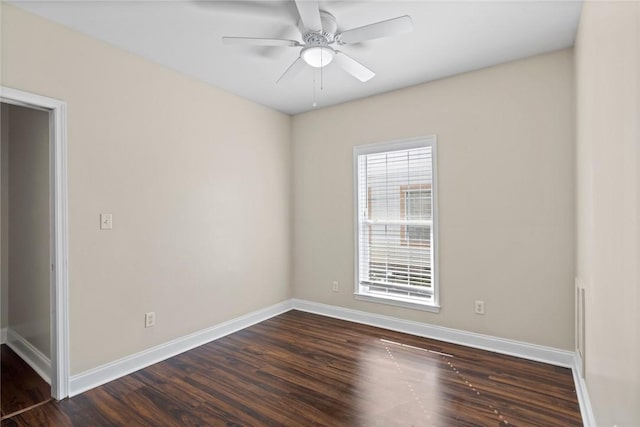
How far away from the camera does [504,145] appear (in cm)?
296

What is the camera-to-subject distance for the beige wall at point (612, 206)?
103 centimetres

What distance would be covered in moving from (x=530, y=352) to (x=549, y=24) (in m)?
2.64

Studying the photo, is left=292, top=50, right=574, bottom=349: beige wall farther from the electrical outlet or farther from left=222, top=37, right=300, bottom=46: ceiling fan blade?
the electrical outlet

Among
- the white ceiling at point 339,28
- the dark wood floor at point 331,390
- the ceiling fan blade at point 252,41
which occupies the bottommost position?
the dark wood floor at point 331,390

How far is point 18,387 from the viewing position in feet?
8.00

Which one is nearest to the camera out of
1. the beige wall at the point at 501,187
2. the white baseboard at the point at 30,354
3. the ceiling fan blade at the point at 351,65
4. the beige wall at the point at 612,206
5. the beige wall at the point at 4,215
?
the beige wall at the point at 612,206

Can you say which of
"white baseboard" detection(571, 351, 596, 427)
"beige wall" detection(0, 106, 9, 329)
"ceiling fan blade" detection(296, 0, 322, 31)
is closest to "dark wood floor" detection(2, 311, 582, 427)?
"white baseboard" detection(571, 351, 596, 427)

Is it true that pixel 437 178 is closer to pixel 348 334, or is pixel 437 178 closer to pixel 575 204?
pixel 575 204

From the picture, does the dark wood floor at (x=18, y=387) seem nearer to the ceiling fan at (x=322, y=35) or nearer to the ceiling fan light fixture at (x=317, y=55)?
the ceiling fan at (x=322, y=35)

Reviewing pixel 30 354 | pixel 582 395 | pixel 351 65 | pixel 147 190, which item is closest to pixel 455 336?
pixel 582 395

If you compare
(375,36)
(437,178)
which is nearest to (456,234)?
(437,178)

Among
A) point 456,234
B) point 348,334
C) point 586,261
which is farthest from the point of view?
point 348,334

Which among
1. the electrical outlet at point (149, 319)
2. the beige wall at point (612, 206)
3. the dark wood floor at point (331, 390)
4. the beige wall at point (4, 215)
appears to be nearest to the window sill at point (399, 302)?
the dark wood floor at point (331, 390)

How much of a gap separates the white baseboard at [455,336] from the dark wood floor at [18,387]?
2.70 m
